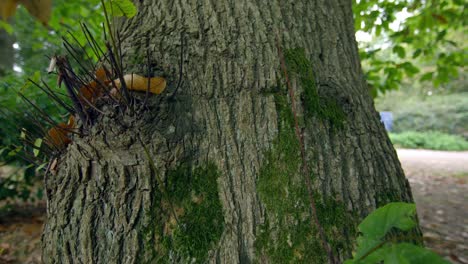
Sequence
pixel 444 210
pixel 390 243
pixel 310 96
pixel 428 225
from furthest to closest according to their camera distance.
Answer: pixel 444 210
pixel 428 225
pixel 310 96
pixel 390 243

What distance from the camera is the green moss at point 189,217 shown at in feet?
3.70

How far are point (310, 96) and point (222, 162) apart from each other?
0.48m

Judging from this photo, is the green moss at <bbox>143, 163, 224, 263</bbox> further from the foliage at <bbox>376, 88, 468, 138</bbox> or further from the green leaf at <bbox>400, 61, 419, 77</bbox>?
the foliage at <bbox>376, 88, 468, 138</bbox>

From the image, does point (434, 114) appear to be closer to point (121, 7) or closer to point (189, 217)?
point (189, 217)

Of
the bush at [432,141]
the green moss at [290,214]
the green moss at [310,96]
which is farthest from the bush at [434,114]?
the green moss at [290,214]

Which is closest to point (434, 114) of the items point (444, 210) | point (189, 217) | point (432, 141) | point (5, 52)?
point (432, 141)

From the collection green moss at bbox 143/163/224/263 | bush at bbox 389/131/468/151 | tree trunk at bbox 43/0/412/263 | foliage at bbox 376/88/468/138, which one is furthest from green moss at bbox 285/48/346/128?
foliage at bbox 376/88/468/138

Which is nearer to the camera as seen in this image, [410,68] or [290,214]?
[290,214]

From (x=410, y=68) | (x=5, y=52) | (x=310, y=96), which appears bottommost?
(x=310, y=96)

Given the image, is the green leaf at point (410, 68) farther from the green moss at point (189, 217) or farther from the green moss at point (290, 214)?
the green moss at point (189, 217)

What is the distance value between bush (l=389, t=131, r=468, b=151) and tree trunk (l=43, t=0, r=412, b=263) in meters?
16.8

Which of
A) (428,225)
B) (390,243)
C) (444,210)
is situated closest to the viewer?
(390,243)

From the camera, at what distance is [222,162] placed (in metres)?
1.23

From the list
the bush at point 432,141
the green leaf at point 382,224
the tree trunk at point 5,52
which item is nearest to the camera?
the green leaf at point 382,224
